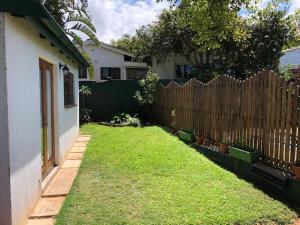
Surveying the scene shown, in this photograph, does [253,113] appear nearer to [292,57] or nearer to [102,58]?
[102,58]

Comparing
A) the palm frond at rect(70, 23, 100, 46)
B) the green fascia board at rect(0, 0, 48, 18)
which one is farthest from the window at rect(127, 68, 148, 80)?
the green fascia board at rect(0, 0, 48, 18)

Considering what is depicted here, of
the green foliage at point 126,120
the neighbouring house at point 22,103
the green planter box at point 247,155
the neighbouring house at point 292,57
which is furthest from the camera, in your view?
the neighbouring house at point 292,57

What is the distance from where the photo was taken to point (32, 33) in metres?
5.07

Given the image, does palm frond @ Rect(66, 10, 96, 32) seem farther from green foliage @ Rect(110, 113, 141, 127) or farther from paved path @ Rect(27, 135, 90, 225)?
paved path @ Rect(27, 135, 90, 225)

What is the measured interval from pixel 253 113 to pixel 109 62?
740 inches

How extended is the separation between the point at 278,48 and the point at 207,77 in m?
5.56

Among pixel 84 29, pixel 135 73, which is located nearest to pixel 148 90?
pixel 84 29

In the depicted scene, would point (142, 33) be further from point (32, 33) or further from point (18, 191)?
point (18, 191)

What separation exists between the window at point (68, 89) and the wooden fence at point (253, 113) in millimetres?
3841

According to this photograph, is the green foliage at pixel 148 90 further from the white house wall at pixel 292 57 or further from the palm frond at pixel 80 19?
the white house wall at pixel 292 57

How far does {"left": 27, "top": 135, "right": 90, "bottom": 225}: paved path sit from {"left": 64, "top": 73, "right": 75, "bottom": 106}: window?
6.43 feet

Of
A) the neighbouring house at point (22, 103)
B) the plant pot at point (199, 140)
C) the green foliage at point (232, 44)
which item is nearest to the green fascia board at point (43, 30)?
the neighbouring house at point (22, 103)

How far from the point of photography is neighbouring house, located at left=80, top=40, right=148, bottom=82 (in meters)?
24.2

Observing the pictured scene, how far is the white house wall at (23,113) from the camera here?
393 cm
